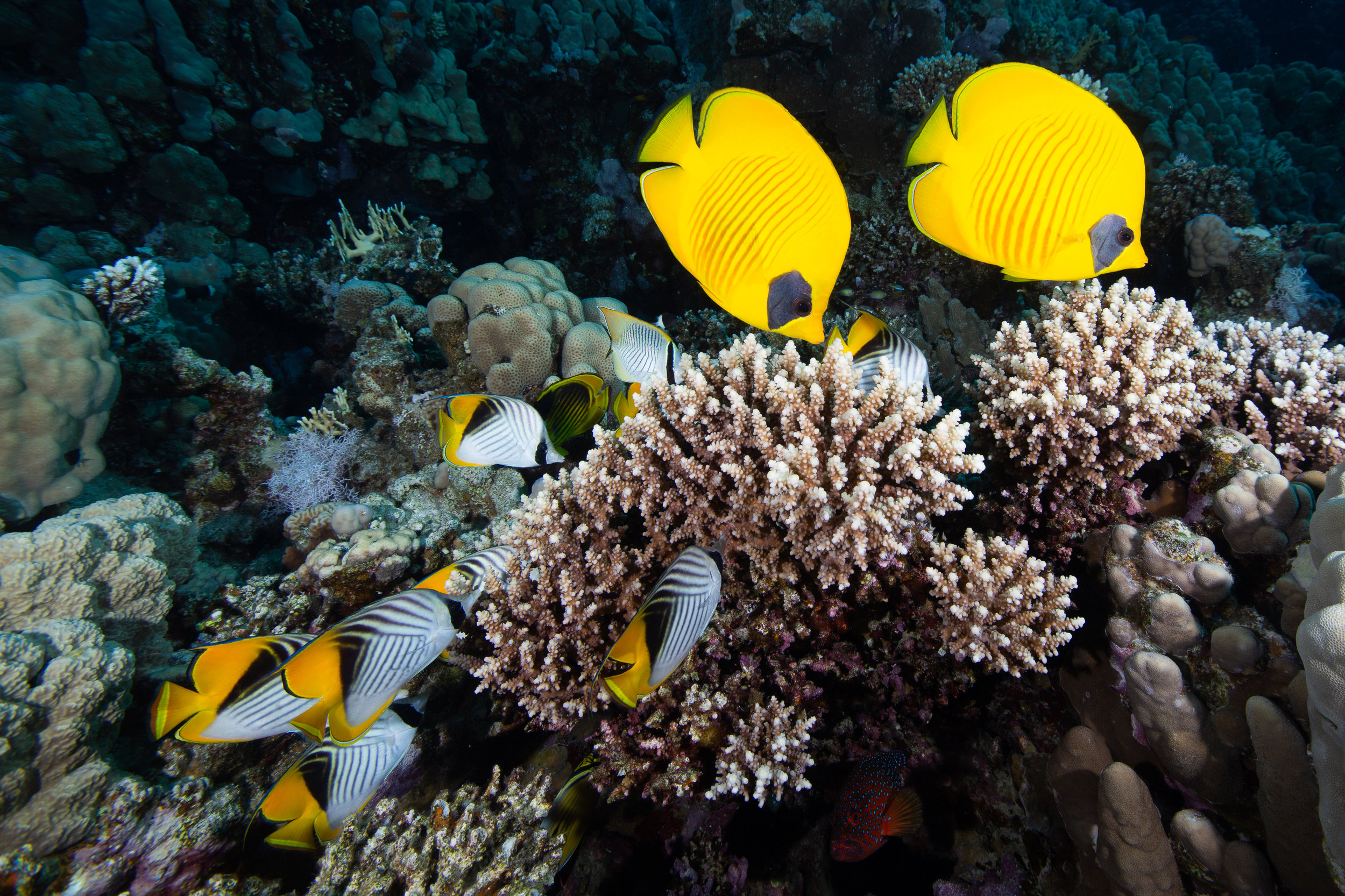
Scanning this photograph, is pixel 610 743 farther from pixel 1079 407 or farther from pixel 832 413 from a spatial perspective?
pixel 1079 407

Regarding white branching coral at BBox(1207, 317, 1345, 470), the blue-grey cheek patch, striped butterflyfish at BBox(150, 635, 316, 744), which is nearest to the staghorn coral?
striped butterflyfish at BBox(150, 635, 316, 744)

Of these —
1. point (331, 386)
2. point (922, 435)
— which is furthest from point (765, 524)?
point (331, 386)

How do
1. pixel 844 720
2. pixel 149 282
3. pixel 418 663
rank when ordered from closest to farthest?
pixel 418 663 → pixel 844 720 → pixel 149 282

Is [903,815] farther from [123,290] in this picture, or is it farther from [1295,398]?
[123,290]

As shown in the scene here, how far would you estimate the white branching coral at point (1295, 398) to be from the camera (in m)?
Result: 2.32

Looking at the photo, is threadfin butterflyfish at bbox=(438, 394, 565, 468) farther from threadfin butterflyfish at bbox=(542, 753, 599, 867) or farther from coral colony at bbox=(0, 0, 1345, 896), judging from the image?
threadfin butterflyfish at bbox=(542, 753, 599, 867)

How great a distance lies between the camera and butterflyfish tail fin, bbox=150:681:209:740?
1.96 metres

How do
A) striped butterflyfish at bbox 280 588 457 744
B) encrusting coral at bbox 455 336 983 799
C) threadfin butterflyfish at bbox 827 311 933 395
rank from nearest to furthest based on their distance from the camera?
striped butterflyfish at bbox 280 588 457 744 < encrusting coral at bbox 455 336 983 799 < threadfin butterflyfish at bbox 827 311 933 395

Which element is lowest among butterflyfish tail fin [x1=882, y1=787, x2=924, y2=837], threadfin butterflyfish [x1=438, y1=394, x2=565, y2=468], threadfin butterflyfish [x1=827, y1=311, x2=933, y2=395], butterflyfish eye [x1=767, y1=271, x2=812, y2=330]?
butterflyfish tail fin [x1=882, y1=787, x2=924, y2=837]

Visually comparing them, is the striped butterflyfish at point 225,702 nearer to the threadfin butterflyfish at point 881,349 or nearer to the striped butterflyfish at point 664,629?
the striped butterflyfish at point 664,629

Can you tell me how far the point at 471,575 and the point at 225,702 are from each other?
938 millimetres

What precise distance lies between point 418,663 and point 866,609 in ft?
5.88

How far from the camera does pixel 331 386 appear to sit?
636 cm

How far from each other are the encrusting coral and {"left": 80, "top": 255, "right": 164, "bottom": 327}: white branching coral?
5.14 m
